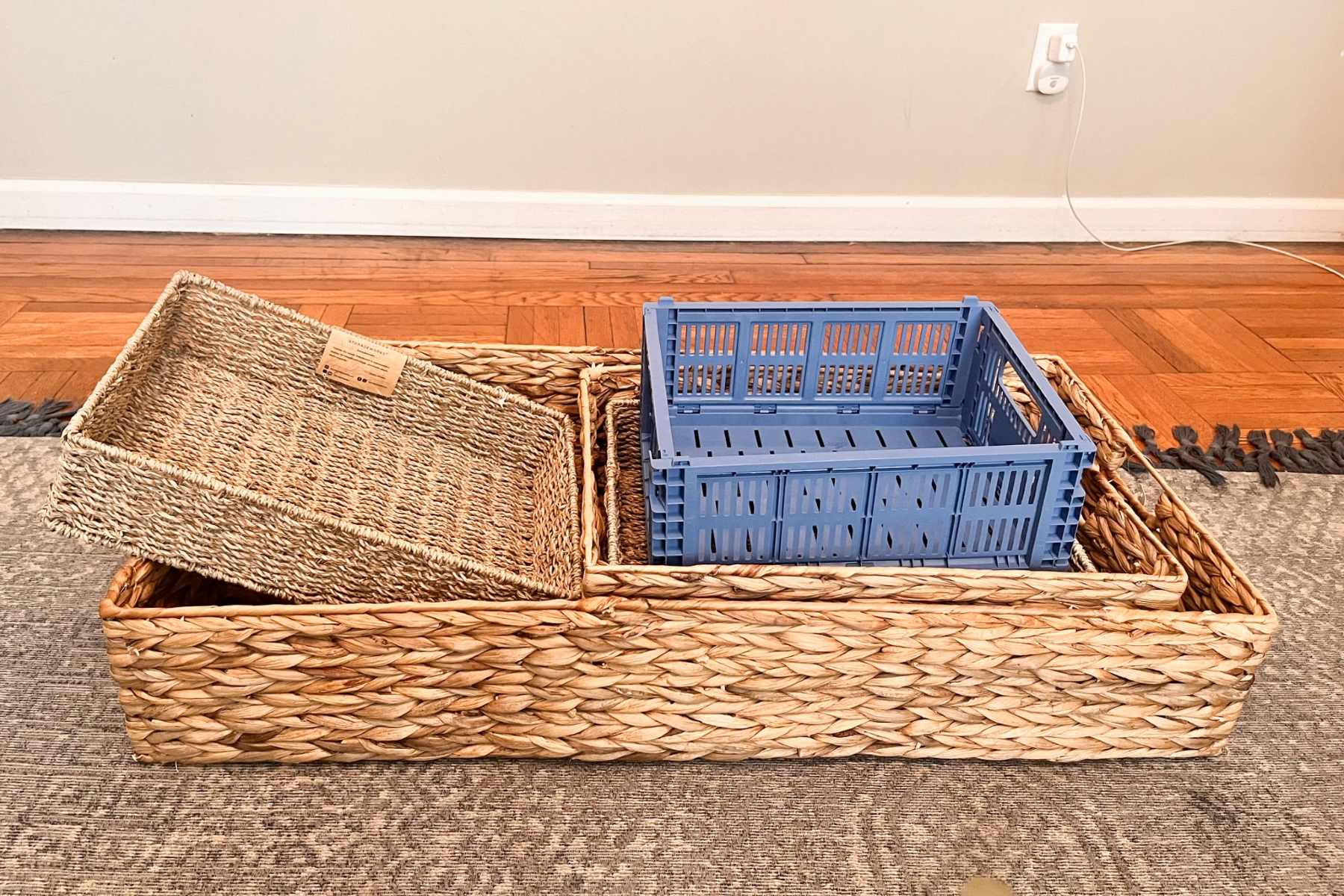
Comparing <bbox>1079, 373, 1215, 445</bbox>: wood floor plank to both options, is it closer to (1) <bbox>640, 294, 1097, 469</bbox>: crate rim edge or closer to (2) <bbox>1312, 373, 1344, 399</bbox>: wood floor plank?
(2) <bbox>1312, 373, 1344, 399</bbox>: wood floor plank

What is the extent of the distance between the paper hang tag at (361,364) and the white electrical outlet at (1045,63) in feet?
5.07

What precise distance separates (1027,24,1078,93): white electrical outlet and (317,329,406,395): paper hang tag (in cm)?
155

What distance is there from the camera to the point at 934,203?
7.34 ft

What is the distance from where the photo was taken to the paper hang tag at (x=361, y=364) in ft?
3.68

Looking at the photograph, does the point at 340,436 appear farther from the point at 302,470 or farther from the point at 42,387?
the point at 42,387

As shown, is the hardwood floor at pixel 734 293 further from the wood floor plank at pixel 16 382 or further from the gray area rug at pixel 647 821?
the gray area rug at pixel 647 821

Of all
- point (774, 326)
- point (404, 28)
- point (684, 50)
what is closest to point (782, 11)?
point (684, 50)

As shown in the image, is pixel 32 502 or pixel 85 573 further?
pixel 32 502

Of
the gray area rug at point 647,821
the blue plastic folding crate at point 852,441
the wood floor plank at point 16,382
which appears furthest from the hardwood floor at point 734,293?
the gray area rug at point 647,821

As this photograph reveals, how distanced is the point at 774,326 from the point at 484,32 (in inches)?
45.3

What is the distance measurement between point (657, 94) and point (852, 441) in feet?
3.83

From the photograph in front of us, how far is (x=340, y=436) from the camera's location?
3.56ft

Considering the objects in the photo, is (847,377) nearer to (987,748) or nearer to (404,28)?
(987,748)

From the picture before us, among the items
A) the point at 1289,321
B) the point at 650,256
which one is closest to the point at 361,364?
the point at 650,256
